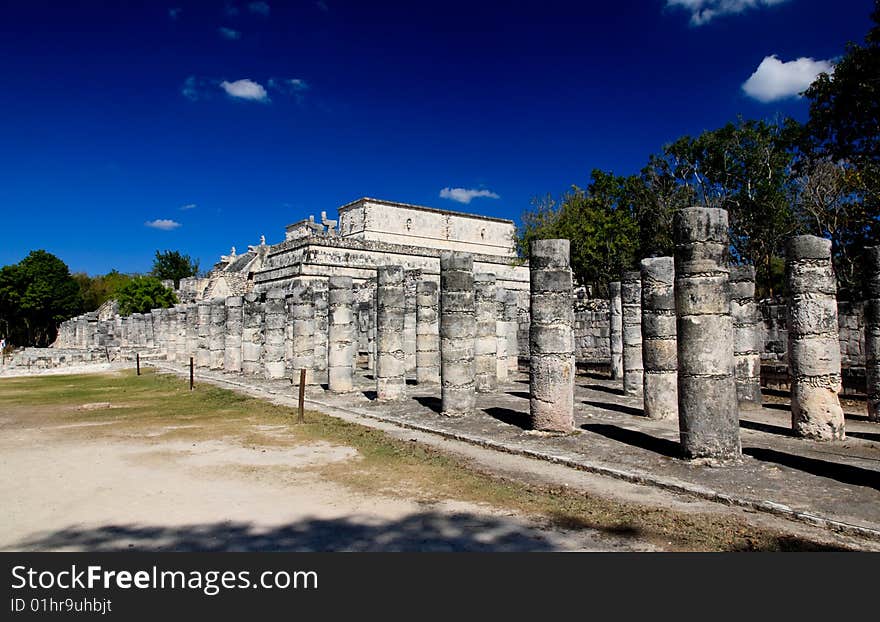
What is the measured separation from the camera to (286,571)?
12.8 feet

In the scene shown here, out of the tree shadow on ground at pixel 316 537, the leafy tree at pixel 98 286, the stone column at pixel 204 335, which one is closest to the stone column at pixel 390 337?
the tree shadow on ground at pixel 316 537

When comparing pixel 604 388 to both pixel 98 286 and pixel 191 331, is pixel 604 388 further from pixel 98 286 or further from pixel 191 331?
pixel 98 286

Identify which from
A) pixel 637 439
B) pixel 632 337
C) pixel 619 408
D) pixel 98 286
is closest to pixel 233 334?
pixel 632 337

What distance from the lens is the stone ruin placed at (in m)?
7.56

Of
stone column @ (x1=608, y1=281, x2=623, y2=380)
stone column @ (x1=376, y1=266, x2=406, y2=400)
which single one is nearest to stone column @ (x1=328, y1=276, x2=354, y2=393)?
stone column @ (x1=376, y1=266, x2=406, y2=400)

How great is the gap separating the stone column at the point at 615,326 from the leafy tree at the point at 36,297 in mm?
51019

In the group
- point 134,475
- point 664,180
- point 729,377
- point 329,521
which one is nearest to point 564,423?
point 729,377

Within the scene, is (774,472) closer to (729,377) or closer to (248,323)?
(729,377)

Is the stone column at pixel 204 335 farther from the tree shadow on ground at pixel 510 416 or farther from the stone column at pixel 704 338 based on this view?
the stone column at pixel 704 338

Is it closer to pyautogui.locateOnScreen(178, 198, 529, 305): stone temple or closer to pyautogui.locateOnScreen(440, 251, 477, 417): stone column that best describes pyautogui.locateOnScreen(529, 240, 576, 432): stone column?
pyautogui.locateOnScreen(440, 251, 477, 417): stone column

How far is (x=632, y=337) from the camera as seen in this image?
13.8m

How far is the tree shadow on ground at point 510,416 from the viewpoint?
1011 centimetres

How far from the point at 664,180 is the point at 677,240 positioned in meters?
28.5

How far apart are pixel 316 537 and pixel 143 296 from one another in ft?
157
